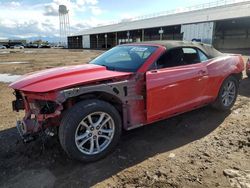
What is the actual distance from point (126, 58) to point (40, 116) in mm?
1806

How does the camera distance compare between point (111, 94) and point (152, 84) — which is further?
point (152, 84)

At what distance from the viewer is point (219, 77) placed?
15.6 ft

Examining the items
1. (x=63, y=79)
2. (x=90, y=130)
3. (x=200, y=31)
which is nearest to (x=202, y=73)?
(x=90, y=130)

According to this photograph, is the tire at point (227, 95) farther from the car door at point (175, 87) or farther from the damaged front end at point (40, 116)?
the damaged front end at point (40, 116)

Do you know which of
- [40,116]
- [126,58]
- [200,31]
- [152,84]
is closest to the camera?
[40,116]

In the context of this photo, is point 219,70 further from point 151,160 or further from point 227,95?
point 151,160

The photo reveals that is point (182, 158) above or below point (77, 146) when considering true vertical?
below

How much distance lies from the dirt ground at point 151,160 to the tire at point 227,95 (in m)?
0.50

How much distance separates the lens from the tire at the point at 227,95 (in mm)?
4969

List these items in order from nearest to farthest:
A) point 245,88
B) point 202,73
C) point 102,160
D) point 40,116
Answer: point 40,116, point 102,160, point 202,73, point 245,88

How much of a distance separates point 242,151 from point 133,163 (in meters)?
1.70

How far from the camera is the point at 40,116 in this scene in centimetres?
316

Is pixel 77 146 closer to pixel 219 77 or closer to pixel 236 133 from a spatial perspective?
pixel 236 133

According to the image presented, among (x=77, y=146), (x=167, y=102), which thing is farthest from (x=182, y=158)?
(x=77, y=146)
